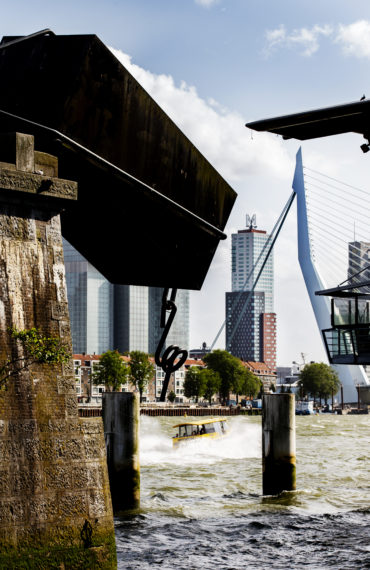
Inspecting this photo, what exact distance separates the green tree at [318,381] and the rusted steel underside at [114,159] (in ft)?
571

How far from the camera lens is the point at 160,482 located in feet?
93.5

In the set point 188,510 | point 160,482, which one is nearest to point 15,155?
point 188,510

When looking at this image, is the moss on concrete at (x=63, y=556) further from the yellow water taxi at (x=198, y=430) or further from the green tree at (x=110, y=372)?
the green tree at (x=110, y=372)

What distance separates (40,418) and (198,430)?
38.0 metres

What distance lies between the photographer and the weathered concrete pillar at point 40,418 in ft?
26.8

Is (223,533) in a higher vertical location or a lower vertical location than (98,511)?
lower

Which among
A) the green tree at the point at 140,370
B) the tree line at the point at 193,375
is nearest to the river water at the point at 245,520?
the tree line at the point at 193,375

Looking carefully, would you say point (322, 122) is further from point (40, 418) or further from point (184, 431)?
point (184, 431)

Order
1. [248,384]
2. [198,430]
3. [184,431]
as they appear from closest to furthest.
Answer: [184,431] < [198,430] < [248,384]

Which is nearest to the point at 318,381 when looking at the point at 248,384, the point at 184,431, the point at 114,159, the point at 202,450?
the point at 248,384

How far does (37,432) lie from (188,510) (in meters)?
13.7

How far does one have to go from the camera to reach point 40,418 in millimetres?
8469

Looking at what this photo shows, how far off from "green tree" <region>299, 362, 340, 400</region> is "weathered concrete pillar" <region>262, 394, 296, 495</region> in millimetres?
163795

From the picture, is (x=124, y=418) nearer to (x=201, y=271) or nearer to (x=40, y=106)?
(x=201, y=271)
